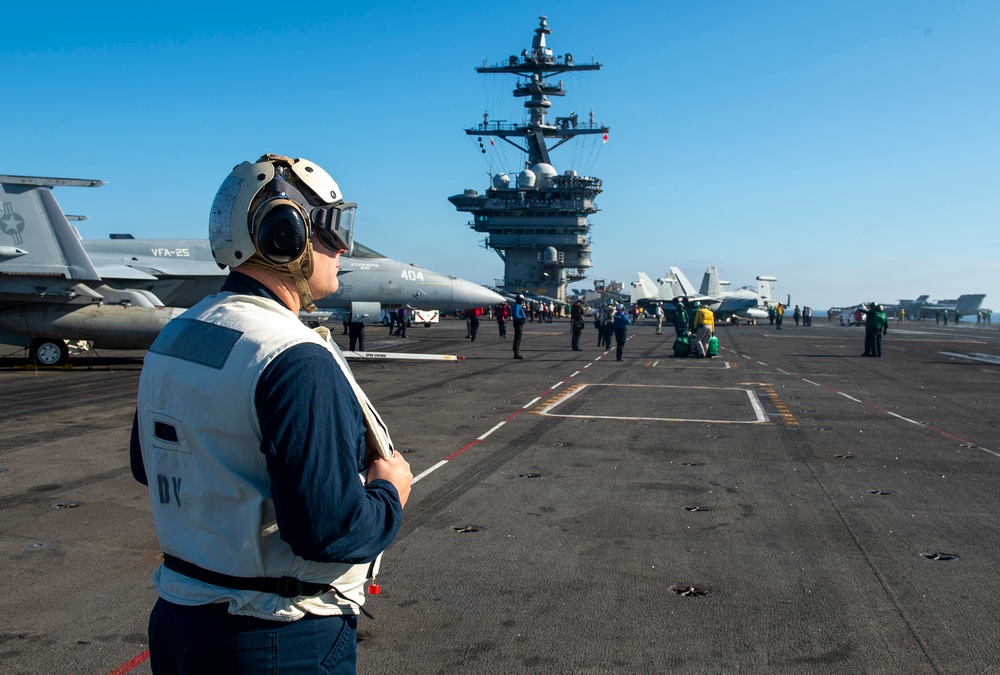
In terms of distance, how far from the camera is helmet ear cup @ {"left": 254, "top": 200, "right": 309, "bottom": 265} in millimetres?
2277

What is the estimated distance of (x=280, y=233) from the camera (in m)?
2.28

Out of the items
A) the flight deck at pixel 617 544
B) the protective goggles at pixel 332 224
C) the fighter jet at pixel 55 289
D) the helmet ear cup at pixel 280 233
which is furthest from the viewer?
the fighter jet at pixel 55 289

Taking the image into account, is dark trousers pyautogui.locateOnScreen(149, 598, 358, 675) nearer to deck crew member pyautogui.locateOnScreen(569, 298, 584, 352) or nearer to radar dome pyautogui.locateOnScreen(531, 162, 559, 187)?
deck crew member pyautogui.locateOnScreen(569, 298, 584, 352)

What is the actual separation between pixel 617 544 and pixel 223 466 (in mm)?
4493

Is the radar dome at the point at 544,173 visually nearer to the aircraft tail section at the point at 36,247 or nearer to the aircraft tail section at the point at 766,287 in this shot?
the aircraft tail section at the point at 766,287

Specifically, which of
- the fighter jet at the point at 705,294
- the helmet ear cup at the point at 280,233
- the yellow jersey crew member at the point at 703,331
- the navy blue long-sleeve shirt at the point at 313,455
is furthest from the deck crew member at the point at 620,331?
the fighter jet at the point at 705,294

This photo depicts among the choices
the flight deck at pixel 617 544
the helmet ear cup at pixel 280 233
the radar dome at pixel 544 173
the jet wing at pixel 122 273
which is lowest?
the flight deck at pixel 617 544

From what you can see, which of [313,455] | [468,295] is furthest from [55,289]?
[313,455]

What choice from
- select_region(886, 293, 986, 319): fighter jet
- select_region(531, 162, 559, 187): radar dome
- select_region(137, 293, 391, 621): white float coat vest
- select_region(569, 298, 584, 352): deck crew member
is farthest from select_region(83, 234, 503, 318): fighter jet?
select_region(886, 293, 986, 319): fighter jet

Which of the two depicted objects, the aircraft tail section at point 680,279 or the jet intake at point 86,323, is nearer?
the jet intake at point 86,323

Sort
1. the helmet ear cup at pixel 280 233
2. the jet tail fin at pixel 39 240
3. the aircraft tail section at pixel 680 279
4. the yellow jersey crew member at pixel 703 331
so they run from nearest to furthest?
1. the helmet ear cup at pixel 280 233
2. the jet tail fin at pixel 39 240
3. the yellow jersey crew member at pixel 703 331
4. the aircraft tail section at pixel 680 279

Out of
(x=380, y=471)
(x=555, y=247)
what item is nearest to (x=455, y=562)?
(x=380, y=471)

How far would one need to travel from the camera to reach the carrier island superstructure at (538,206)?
289ft

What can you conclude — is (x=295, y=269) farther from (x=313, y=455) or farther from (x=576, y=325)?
(x=576, y=325)
